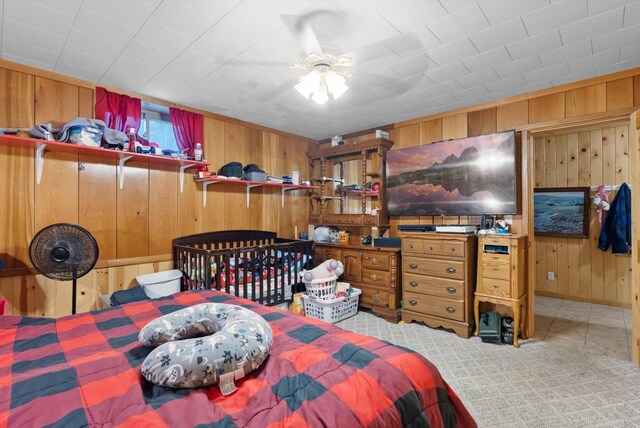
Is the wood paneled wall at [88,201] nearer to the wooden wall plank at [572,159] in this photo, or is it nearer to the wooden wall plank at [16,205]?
the wooden wall plank at [16,205]

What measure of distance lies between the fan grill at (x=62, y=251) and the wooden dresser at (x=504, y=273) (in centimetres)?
336

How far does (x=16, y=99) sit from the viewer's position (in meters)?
2.49

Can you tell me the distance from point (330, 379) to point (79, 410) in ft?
2.41

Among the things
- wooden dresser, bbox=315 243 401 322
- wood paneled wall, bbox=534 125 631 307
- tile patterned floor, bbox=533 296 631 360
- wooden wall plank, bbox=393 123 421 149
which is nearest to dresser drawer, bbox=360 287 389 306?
wooden dresser, bbox=315 243 401 322

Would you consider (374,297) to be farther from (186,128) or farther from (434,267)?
(186,128)

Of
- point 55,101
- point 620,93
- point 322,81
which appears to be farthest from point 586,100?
point 55,101

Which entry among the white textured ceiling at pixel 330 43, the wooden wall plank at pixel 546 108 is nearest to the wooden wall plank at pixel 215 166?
the white textured ceiling at pixel 330 43

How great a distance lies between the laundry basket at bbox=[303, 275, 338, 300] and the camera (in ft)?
11.4

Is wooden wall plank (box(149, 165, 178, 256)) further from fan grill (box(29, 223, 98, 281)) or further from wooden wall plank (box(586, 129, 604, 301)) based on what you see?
wooden wall plank (box(586, 129, 604, 301))

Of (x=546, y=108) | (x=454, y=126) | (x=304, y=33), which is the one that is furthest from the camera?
(x=454, y=126)

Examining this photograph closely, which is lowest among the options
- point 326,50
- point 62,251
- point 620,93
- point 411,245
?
point 411,245

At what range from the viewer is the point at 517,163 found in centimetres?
322

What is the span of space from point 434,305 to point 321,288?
1.22 metres

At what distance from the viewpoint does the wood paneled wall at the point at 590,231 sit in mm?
4160
